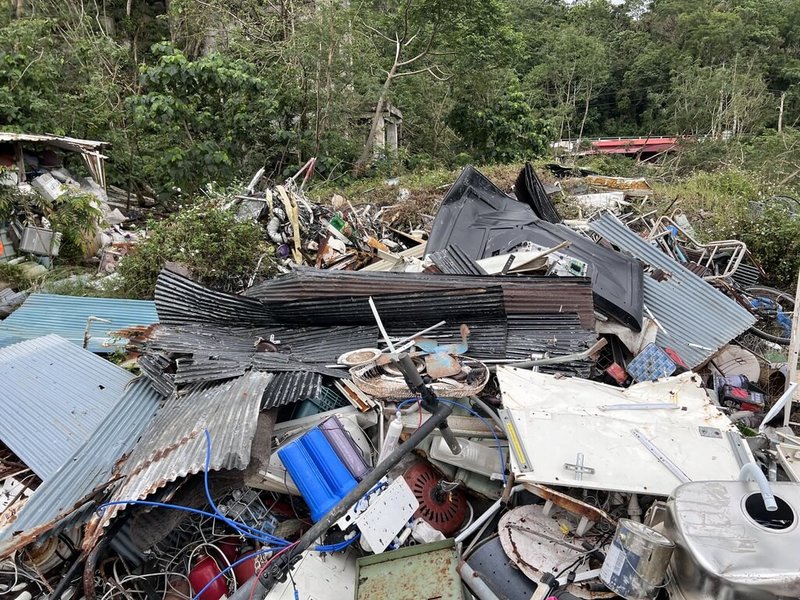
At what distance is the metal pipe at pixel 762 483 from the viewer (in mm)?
2275

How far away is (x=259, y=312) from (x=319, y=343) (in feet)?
2.33

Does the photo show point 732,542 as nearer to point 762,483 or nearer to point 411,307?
point 762,483

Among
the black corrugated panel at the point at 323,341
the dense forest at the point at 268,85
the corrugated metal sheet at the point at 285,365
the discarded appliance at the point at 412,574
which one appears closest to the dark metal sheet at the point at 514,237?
the black corrugated panel at the point at 323,341

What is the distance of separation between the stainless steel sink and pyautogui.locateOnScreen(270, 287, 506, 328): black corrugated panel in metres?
2.08

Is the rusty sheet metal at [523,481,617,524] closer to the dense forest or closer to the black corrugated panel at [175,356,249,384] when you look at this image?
the black corrugated panel at [175,356,249,384]

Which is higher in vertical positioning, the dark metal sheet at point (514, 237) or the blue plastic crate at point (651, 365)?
the dark metal sheet at point (514, 237)

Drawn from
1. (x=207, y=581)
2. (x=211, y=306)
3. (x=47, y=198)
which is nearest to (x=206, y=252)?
(x=211, y=306)

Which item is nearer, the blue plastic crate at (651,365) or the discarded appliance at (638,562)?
the discarded appliance at (638,562)

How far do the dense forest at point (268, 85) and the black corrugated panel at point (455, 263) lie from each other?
260 inches

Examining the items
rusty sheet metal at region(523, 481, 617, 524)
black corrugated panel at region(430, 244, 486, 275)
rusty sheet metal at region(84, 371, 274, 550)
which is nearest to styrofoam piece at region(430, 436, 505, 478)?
rusty sheet metal at region(523, 481, 617, 524)

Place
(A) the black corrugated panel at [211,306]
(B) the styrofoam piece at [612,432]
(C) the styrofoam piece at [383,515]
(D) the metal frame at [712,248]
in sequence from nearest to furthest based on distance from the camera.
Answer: (B) the styrofoam piece at [612,432] → (C) the styrofoam piece at [383,515] → (A) the black corrugated panel at [211,306] → (D) the metal frame at [712,248]

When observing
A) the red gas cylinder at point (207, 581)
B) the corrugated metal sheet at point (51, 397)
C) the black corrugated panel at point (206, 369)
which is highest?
the black corrugated panel at point (206, 369)

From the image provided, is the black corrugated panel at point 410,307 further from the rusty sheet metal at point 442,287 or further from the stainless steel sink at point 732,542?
the stainless steel sink at point 732,542

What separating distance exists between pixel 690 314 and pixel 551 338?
209cm
